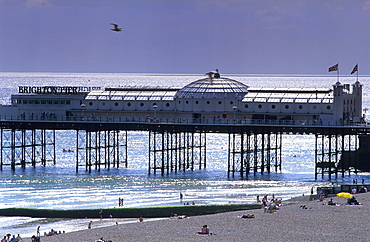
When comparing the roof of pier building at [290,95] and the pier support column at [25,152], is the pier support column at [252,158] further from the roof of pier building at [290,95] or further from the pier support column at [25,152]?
the pier support column at [25,152]

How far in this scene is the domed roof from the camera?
307ft

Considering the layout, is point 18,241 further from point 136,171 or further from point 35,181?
point 136,171

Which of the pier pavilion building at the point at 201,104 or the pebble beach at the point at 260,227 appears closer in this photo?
the pebble beach at the point at 260,227

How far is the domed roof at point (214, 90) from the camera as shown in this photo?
93.4m

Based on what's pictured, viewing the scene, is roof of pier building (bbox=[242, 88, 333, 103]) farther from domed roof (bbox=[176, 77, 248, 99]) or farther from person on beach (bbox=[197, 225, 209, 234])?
person on beach (bbox=[197, 225, 209, 234])

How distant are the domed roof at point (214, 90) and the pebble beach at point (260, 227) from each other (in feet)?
97.1

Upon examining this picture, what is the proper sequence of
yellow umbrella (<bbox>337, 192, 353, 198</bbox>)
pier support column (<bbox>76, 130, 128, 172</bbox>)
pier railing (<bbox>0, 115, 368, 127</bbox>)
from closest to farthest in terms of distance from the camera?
yellow umbrella (<bbox>337, 192, 353, 198</bbox>), pier railing (<bbox>0, 115, 368, 127</bbox>), pier support column (<bbox>76, 130, 128, 172</bbox>)

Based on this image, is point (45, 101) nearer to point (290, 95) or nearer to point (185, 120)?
point (185, 120)

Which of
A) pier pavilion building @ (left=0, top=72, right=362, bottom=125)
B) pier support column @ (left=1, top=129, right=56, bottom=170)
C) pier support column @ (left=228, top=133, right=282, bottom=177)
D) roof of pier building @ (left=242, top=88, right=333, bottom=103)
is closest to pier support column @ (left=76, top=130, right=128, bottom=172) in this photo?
pier pavilion building @ (left=0, top=72, right=362, bottom=125)

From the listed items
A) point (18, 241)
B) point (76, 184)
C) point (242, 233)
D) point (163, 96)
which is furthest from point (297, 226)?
point (163, 96)

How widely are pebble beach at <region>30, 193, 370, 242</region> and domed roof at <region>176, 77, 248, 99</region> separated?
2959 cm

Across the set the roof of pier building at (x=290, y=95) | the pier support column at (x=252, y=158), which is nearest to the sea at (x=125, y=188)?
the pier support column at (x=252, y=158)

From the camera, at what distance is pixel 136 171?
97.8 metres

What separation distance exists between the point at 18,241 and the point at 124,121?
37429 millimetres
